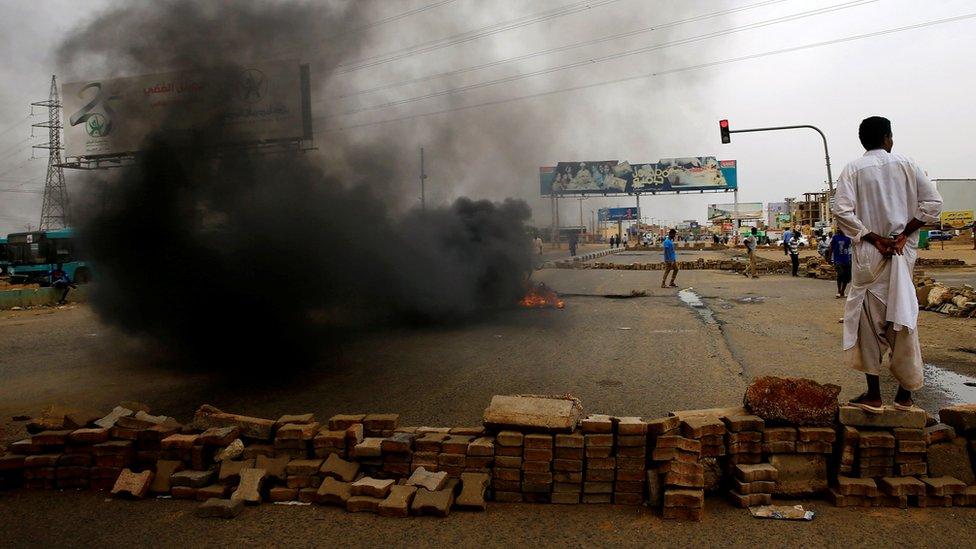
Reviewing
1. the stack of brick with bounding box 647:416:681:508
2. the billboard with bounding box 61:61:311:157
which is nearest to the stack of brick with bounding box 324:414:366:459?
the stack of brick with bounding box 647:416:681:508

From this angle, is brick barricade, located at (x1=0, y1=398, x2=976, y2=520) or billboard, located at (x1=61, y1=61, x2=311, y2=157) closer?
brick barricade, located at (x1=0, y1=398, x2=976, y2=520)

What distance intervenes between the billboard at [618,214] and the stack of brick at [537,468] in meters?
74.3

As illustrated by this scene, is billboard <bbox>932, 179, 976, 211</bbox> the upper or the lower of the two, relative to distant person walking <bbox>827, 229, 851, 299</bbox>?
upper

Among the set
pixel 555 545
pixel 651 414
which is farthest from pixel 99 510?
pixel 651 414

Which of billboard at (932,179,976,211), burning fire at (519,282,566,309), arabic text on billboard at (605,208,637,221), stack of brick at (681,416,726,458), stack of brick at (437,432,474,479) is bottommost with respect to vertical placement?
stack of brick at (437,432,474,479)

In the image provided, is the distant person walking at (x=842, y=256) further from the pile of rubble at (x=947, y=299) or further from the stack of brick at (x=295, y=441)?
the stack of brick at (x=295, y=441)

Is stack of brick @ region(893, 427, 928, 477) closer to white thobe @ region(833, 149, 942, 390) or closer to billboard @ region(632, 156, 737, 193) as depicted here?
white thobe @ region(833, 149, 942, 390)

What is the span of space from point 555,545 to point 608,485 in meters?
0.57

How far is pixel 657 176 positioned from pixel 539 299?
42.7m

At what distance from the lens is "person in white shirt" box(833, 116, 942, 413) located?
360 cm

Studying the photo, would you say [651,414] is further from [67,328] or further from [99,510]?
[67,328]

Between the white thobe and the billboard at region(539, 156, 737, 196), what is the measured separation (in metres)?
47.1

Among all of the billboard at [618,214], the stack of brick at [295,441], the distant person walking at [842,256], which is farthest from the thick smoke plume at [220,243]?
the billboard at [618,214]

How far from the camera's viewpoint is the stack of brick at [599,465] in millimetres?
3393
